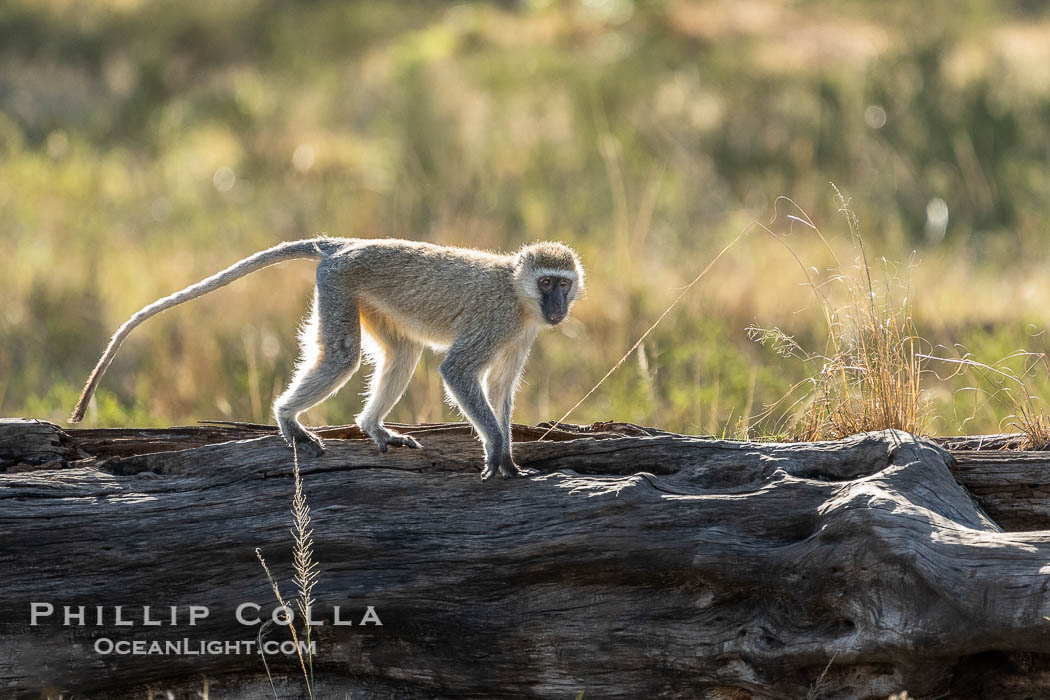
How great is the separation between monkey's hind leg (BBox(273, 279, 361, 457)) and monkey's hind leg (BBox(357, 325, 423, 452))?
0.19 metres

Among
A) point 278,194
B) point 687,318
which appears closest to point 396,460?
point 687,318

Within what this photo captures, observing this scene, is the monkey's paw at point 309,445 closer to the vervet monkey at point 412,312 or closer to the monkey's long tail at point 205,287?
the vervet monkey at point 412,312

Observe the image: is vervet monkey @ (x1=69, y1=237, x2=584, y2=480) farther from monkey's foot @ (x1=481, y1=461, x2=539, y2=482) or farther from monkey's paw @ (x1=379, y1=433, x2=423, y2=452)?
monkey's foot @ (x1=481, y1=461, x2=539, y2=482)

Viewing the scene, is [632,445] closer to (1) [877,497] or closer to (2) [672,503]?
(2) [672,503]

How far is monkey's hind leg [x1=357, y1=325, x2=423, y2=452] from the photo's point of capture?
17.9ft

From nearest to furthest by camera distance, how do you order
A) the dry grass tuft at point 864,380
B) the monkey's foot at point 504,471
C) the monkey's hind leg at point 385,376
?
the monkey's foot at point 504,471, the dry grass tuft at point 864,380, the monkey's hind leg at point 385,376

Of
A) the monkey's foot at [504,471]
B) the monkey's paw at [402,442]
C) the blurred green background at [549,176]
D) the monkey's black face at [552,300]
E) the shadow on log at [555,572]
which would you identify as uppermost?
the blurred green background at [549,176]

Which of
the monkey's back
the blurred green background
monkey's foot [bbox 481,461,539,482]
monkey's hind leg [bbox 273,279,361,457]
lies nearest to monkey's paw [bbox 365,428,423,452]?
monkey's hind leg [bbox 273,279,361,457]

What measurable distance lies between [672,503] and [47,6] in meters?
23.0

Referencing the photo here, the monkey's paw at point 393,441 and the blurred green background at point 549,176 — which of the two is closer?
the monkey's paw at point 393,441

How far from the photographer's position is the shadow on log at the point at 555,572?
4.22 meters

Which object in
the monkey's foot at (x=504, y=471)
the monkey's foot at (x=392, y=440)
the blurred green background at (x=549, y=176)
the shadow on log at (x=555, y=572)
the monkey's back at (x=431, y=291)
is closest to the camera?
the shadow on log at (x=555, y=572)

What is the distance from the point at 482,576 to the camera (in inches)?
179

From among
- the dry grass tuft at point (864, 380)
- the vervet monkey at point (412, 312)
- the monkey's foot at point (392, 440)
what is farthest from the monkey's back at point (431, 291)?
the dry grass tuft at point (864, 380)
